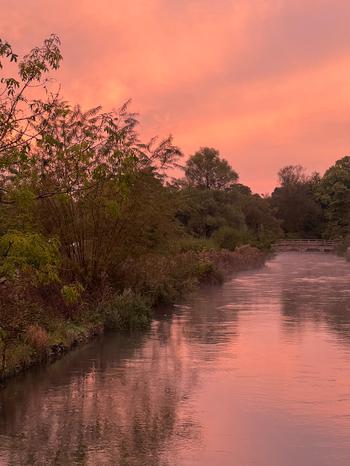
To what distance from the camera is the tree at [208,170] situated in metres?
90.5

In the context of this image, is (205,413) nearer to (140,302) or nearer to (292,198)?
(140,302)

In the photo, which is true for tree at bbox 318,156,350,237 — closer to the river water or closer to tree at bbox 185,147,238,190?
tree at bbox 185,147,238,190

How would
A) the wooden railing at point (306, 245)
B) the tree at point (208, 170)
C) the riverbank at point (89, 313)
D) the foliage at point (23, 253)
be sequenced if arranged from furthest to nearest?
the wooden railing at point (306, 245)
the tree at point (208, 170)
the riverbank at point (89, 313)
the foliage at point (23, 253)

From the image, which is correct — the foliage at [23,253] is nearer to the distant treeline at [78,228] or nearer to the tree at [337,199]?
the distant treeline at [78,228]

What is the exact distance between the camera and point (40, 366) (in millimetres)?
19344

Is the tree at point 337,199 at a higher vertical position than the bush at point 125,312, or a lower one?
higher

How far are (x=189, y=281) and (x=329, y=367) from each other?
17323mm

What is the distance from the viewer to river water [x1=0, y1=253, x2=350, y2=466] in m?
12.2

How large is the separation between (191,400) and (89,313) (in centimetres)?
1104

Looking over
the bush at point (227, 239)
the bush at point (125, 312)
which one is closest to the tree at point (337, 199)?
the bush at point (227, 239)

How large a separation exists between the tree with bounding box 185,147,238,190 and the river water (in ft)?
207

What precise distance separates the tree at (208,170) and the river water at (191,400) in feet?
207

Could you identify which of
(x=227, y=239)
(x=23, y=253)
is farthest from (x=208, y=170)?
(x=23, y=253)

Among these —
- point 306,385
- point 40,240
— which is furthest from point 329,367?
point 40,240
